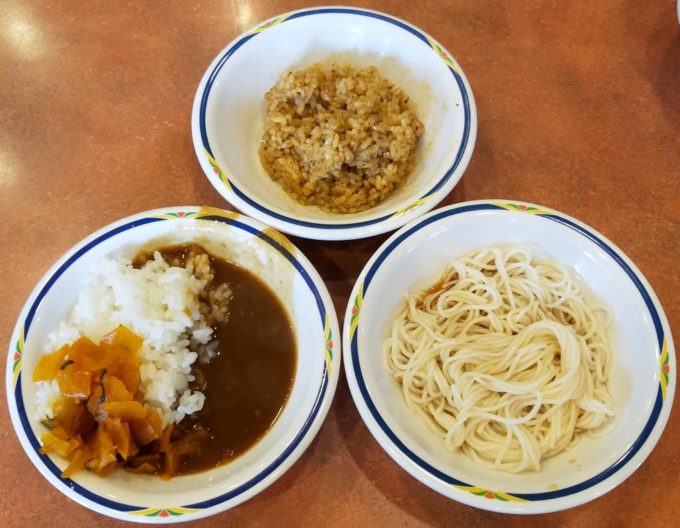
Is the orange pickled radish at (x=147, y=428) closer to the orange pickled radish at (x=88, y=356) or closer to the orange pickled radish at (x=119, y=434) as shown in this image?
the orange pickled radish at (x=119, y=434)

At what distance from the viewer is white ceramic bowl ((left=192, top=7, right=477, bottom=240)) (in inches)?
68.8

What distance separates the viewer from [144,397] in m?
1.62

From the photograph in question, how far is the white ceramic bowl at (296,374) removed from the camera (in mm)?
Result: 1463

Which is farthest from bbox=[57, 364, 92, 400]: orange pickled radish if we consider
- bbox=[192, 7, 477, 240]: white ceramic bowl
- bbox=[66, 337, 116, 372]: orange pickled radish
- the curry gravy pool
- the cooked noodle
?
the cooked noodle

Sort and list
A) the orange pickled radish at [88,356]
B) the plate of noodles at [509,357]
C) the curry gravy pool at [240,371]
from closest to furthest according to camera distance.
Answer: the plate of noodles at [509,357] → the orange pickled radish at [88,356] → the curry gravy pool at [240,371]

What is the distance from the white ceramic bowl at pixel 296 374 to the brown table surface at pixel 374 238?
0.69 feet

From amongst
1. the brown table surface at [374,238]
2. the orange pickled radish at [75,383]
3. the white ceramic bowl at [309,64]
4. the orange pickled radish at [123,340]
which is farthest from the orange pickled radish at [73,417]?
the white ceramic bowl at [309,64]

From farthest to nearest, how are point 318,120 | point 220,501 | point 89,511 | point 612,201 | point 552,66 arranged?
point 552,66
point 612,201
point 318,120
point 89,511
point 220,501

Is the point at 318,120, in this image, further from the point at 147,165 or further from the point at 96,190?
the point at 96,190

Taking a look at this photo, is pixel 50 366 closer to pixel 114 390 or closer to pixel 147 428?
pixel 114 390

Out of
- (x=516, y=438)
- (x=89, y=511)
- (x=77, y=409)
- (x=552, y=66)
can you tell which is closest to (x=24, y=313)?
(x=77, y=409)

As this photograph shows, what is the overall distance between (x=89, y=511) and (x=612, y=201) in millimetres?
2125

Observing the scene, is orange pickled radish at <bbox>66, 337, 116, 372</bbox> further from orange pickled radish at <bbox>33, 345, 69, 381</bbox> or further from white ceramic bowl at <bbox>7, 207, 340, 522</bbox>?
white ceramic bowl at <bbox>7, 207, 340, 522</bbox>

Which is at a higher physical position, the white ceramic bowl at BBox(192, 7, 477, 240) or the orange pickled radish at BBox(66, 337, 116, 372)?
the white ceramic bowl at BBox(192, 7, 477, 240)
